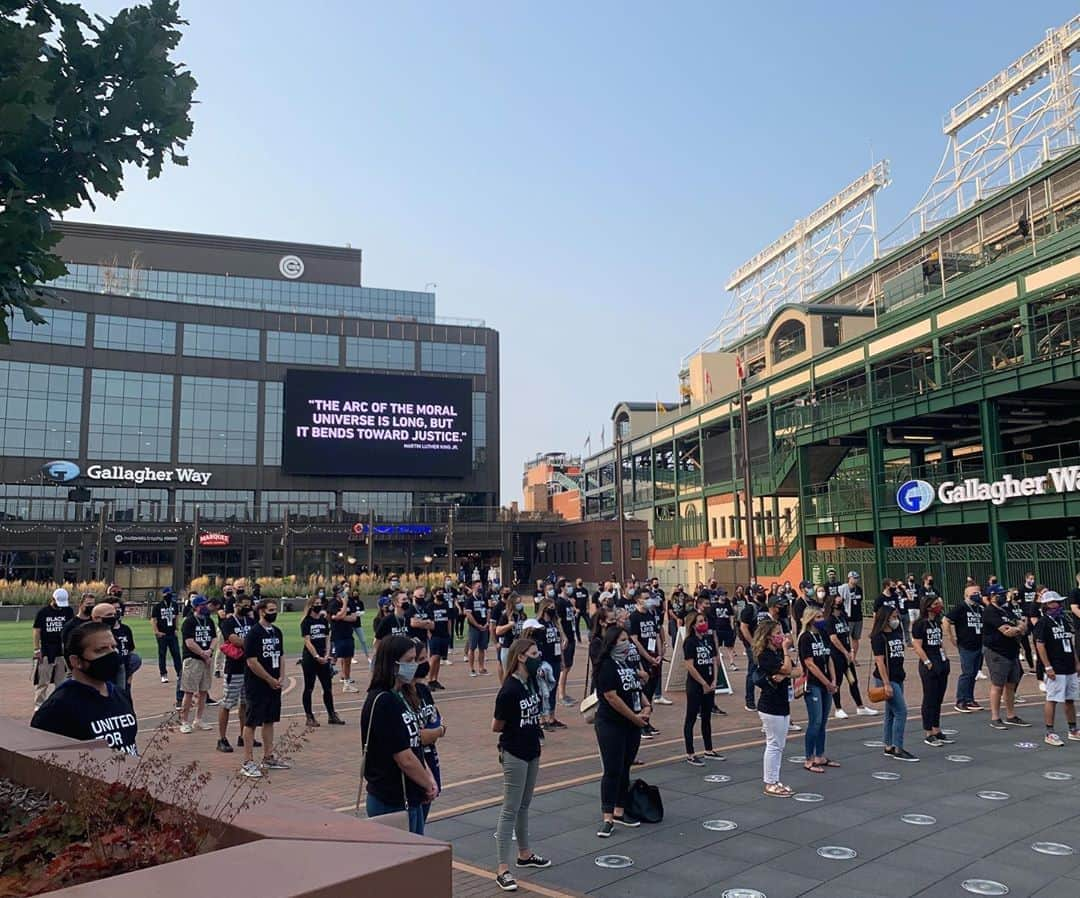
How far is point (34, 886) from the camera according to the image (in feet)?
10.2

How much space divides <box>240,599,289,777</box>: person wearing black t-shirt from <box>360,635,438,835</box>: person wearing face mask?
4856 millimetres

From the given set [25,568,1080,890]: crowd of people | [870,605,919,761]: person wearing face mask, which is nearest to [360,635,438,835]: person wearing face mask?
[25,568,1080,890]: crowd of people

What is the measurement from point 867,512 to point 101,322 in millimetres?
55374

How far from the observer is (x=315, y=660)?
13.0 meters

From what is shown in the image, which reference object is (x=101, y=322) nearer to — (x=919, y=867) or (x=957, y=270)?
(x=957, y=270)

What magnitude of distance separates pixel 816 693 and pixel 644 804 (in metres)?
2.99

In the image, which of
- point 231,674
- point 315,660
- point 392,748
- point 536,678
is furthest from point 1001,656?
point 231,674

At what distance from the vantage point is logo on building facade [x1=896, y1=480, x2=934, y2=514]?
107 feet

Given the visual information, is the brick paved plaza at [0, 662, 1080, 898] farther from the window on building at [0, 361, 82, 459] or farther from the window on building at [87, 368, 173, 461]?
the window on building at [0, 361, 82, 459]

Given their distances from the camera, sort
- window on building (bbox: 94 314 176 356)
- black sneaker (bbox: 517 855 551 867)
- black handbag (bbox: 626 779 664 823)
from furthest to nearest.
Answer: window on building (bbox: 94 314 176 356)
black handbag (bbox: 626 779 664 823)
black sneaker (bbox: 517 855 551 867)

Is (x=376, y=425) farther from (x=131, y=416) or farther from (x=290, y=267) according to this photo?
(x=290, y=267)

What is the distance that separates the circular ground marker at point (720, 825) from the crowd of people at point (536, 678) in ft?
2.41

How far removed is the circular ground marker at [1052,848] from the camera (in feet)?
23.0

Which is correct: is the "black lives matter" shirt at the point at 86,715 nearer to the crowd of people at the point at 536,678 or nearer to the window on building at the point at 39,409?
the crowd of people at the point at 536,678
